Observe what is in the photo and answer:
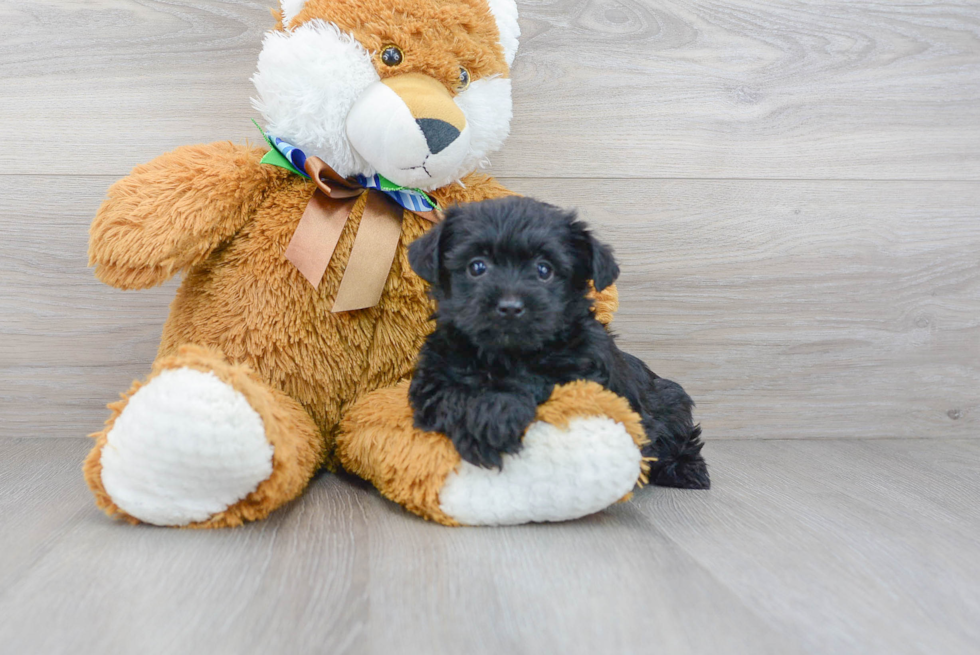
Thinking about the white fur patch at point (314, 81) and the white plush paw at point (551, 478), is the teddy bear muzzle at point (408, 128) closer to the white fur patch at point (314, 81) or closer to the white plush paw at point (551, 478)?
the white fur patch at point (314, 81)

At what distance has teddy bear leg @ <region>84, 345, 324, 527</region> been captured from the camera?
0.99m

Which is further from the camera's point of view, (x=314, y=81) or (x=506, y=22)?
(x=506, y=22)

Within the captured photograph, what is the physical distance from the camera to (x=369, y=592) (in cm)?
88

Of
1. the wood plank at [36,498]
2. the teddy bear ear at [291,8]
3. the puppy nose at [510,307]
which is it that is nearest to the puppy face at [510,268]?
the puppy nose at [510,307]

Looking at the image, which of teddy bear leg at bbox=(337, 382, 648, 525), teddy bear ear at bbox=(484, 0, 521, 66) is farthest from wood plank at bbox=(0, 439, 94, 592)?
teddy bear ear at bbox=(484, 0, 521, 66)

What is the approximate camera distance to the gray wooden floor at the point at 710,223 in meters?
1.35

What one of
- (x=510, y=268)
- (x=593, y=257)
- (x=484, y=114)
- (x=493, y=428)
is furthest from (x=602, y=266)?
(x=484, y=114)

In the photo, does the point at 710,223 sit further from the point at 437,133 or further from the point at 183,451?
the point at 183,451

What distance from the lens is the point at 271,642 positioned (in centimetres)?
76

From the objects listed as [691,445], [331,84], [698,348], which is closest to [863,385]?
[698,348]

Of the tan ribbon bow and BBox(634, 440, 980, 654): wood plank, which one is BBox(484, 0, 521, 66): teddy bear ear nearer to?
the tan ribbon bow

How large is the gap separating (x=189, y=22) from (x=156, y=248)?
64 cm

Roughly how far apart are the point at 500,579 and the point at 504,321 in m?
0.35

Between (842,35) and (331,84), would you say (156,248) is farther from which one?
(842,35)
